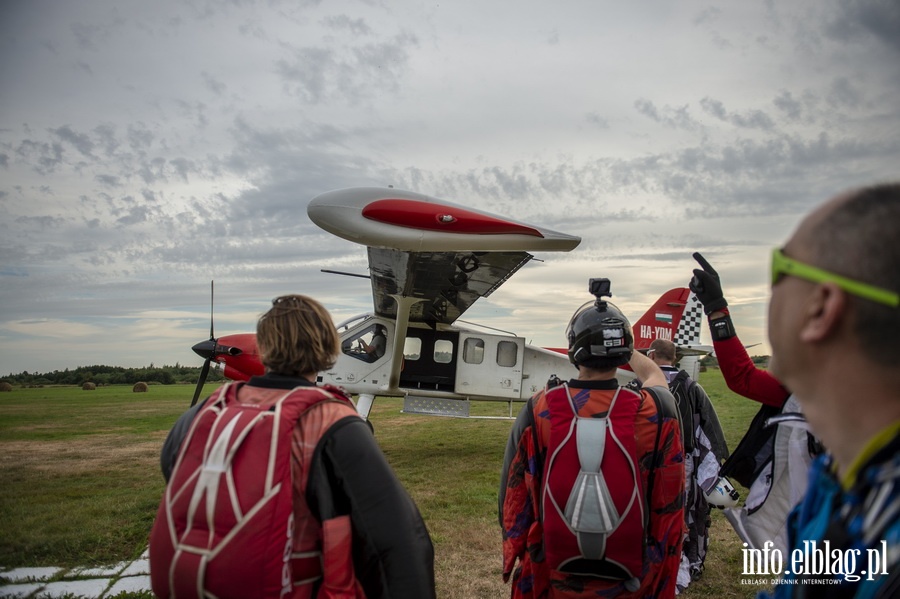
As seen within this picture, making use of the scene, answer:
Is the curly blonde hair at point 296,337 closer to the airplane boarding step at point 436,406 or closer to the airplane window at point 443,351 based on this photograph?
the airplane boarding step at point 436,406

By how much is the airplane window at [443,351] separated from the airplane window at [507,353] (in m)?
0.96

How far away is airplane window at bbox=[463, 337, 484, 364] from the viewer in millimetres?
10695

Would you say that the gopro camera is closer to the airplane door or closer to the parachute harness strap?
the parachute harness strap

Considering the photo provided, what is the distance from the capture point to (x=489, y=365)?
10.7 m

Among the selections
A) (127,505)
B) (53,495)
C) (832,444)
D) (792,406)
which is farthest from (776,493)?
(53,495)

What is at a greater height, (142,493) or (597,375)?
(597,375)

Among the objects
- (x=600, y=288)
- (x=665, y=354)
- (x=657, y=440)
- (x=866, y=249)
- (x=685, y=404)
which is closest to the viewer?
(x=866, y=249)

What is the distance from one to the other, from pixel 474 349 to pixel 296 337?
9.05m

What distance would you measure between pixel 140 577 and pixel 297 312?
13.1ft

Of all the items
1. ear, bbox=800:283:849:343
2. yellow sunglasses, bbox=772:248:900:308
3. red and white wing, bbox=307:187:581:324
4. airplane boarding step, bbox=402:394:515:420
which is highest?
red and white wing, bbox=307:187:581:324

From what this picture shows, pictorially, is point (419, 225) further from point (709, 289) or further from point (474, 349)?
point (474, 349)

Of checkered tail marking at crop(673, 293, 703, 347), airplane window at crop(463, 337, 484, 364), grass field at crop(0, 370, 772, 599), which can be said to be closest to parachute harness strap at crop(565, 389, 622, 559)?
grass field at crop(0, 370, 772, 599)

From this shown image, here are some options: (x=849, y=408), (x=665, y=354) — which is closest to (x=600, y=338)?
(x=849, y=408)

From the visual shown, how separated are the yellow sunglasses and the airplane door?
977 cm
